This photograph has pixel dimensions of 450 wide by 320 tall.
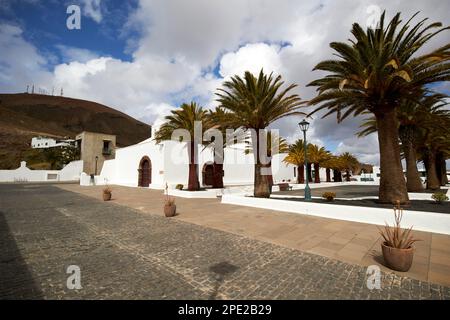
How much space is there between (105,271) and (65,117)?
15160cm

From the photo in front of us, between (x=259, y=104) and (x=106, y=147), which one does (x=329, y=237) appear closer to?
(x=259, y=104)

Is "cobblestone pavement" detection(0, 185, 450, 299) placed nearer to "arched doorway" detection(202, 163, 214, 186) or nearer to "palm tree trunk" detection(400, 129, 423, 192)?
"palm tree trunk" detection(400, 129, 423, 192)

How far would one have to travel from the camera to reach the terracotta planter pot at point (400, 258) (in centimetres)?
416

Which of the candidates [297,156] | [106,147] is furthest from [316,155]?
[106,147]

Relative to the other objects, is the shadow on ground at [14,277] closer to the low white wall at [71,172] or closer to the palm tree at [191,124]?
the palm tree at [191,124]

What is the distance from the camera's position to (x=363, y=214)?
8258 millimetres

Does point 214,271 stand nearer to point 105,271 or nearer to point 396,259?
point 105,271

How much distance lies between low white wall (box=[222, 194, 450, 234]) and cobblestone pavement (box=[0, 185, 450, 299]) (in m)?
4.34

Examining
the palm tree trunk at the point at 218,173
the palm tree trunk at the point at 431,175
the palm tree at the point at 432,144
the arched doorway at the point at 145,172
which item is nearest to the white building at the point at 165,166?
the arched doorway at the point at 145,172

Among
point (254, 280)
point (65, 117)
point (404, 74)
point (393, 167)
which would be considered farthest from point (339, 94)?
point (65, 117)

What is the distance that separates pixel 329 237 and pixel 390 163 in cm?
706

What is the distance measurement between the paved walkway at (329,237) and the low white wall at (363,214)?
1.28 ft

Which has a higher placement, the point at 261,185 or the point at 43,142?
the point at 43,142

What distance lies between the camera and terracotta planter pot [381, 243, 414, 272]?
416 centimetres
